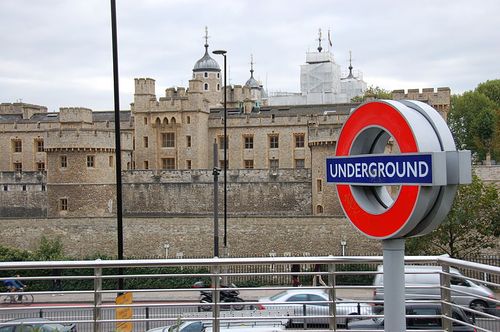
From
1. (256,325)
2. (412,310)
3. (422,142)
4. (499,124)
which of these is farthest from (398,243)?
(499,124)

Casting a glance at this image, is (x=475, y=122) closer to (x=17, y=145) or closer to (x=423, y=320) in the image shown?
(x=17, y=145)

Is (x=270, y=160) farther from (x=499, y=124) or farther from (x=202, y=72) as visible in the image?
(x=202, y=72)

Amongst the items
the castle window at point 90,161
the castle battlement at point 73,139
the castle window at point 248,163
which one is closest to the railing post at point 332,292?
the castle battlement at point 73,139

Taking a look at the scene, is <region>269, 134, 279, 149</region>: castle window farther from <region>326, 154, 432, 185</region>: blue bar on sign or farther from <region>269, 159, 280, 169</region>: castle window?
<region>326, 154, 432, 185</region>: blue bar on sign

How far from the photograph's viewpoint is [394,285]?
5602 mm

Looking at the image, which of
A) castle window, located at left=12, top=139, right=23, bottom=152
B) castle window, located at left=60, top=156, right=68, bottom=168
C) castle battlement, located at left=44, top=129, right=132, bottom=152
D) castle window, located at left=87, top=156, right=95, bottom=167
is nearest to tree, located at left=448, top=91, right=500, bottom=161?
castle battlement, located at left=44, top=129, right=132, bottom=152

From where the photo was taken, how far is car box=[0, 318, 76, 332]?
6.19 m

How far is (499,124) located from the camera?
5950cm

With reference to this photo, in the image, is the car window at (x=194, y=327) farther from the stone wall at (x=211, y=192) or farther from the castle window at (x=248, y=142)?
the castle window at (x=248, y=142)

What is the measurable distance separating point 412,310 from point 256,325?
9.02 feet

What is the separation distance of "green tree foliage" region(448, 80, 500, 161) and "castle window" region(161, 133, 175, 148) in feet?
85.6

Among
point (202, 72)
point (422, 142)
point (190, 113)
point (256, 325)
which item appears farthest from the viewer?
point (202, 72)

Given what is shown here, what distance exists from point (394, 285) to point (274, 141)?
4826 centimetres

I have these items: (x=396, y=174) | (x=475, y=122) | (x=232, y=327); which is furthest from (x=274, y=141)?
(x=396, y=174)
